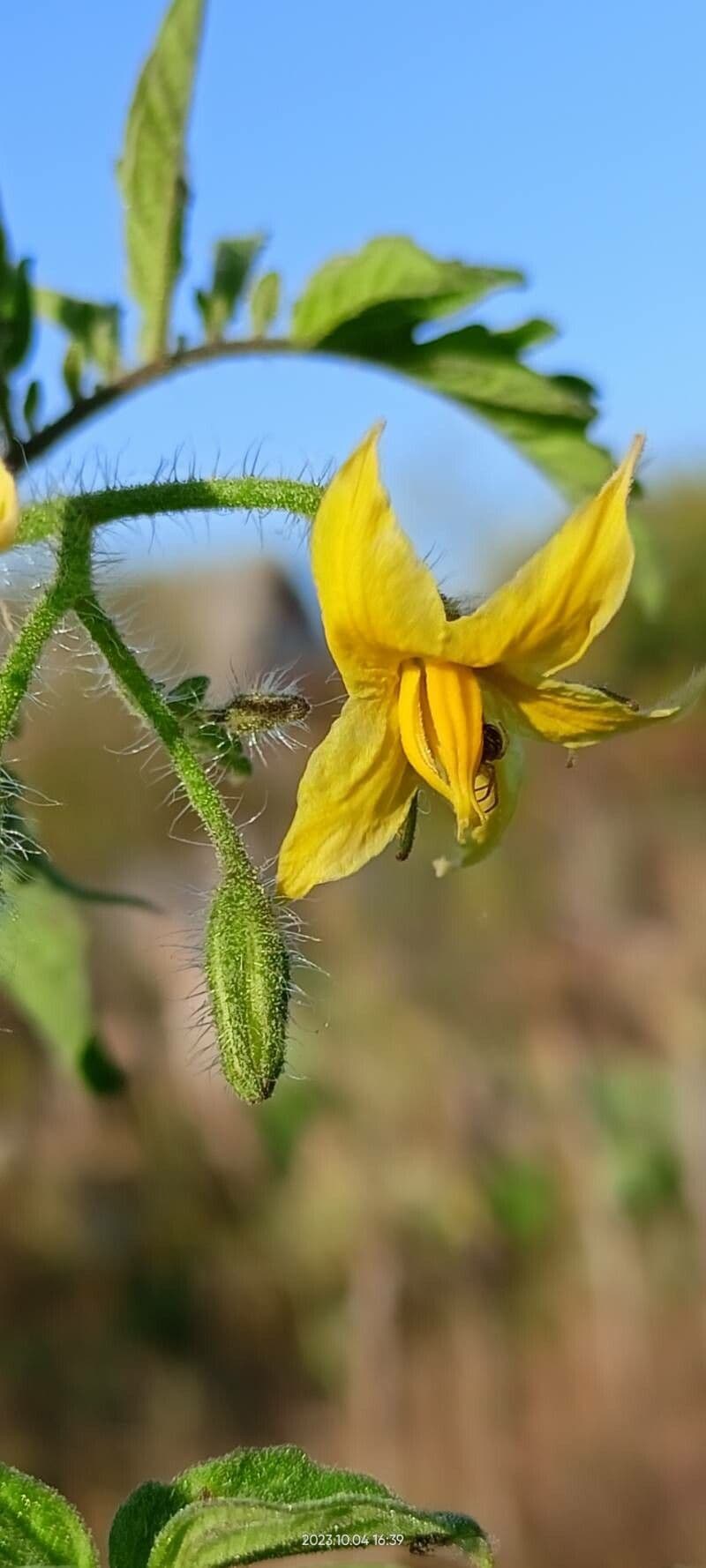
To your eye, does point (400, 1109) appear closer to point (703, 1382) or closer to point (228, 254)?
point (703, 1382)

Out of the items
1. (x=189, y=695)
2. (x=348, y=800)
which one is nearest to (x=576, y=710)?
(x=348, y=800)

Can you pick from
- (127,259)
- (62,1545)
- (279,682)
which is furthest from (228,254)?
(62,1545)

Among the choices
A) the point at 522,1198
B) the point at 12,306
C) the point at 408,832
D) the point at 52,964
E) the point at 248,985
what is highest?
the point at 12,306

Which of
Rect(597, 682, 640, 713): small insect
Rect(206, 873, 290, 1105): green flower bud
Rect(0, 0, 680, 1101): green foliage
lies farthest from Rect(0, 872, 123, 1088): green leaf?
Rect(597, 682, 640, 713): small insect

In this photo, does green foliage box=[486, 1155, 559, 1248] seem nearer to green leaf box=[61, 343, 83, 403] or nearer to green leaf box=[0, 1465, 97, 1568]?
green leaf box=[61, 343, 83, 403]

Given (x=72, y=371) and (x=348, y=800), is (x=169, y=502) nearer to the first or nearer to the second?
(x=348, y=800)

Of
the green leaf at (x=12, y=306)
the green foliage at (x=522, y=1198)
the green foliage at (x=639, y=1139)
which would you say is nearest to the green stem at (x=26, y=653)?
the green leaf at (x=12, y=306)
